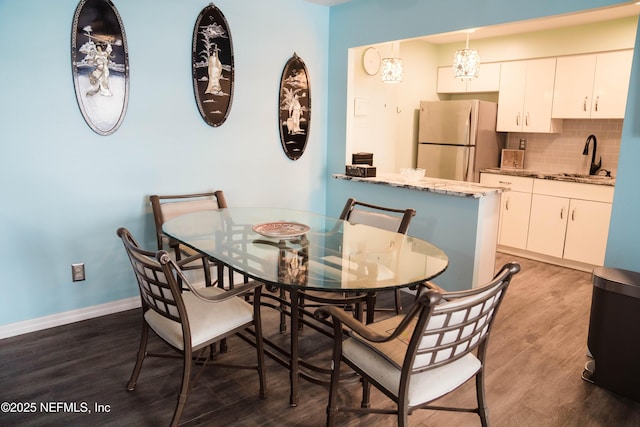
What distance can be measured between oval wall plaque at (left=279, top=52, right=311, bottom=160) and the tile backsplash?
279cm

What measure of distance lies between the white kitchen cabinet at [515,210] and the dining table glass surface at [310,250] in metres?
2.70

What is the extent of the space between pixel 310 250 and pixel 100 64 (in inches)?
75.0

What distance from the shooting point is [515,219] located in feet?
15.5

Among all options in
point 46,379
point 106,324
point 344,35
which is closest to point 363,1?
point 344,35

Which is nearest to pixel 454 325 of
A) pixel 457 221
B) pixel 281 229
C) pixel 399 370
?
pixel 399 370

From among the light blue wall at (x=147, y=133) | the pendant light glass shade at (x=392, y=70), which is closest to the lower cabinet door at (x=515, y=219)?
the light blue wall at (x=147, y=133)

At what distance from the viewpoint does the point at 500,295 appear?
1648mm

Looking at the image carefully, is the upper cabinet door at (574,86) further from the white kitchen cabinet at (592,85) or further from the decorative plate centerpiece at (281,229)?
the decorative plate centerpiece at (281,229)

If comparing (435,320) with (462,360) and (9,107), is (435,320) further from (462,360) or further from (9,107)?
(9,107)

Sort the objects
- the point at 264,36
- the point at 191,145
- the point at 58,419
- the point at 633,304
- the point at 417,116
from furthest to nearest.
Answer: the point at 417,116 → the point at 264,36 → the point at 191,145 → the point at 633,304 → the point at 58,419

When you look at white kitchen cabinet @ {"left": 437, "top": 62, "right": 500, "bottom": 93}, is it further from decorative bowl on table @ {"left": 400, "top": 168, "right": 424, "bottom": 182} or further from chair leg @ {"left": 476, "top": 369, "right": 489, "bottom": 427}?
chair leg @ {"left": 476, "top": 369, "right": 489, "bottom": 427}

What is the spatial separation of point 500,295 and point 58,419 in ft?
6.72

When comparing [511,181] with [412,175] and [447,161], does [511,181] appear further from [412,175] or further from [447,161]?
[412,175]

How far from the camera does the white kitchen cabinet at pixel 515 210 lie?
462 centimetres
